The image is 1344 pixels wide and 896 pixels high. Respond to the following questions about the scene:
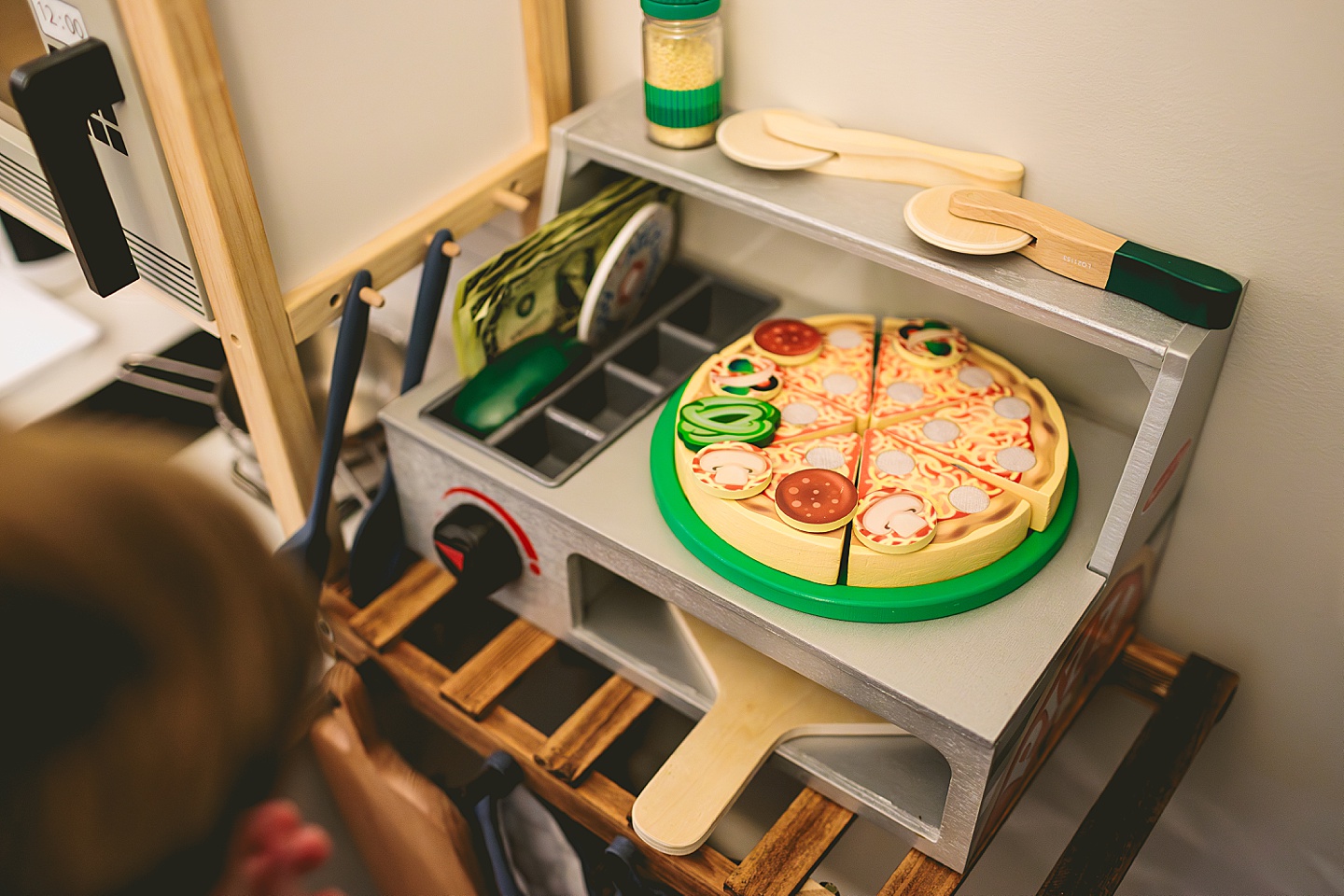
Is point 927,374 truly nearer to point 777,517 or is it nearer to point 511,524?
point 777,517

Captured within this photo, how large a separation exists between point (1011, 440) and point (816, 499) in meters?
0.21

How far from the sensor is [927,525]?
893 mm

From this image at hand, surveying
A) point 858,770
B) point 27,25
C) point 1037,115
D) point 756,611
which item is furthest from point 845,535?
point 27,25

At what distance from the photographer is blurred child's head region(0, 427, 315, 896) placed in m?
0.42

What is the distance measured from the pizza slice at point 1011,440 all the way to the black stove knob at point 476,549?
1.31ft

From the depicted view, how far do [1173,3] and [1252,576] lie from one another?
0.57 meters

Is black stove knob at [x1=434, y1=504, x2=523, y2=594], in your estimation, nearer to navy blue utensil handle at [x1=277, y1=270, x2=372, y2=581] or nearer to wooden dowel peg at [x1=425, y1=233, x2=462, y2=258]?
navy blue utensil handle at [x1=277, y1=270, x2=372, y2=581]

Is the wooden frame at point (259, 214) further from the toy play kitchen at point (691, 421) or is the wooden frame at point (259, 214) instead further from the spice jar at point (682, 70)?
the spice jar at point (682, 70)

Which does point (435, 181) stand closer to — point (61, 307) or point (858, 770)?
point (858, 770)

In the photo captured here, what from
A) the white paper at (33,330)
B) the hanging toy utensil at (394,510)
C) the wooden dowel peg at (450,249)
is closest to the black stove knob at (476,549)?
the hanging toy utensil at (394,510)

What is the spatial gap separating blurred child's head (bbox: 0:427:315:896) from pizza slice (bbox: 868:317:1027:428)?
666mm

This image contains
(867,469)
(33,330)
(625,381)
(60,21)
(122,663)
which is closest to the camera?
(122,663)

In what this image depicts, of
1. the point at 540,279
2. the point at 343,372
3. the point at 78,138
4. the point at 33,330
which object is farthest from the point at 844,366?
the point at 33,330

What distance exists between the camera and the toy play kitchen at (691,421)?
2.87 ft
